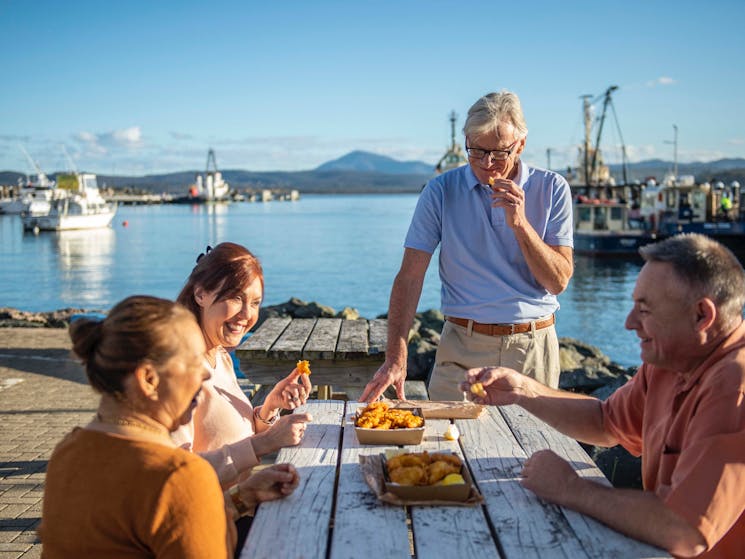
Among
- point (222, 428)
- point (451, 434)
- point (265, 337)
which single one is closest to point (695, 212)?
point (265, 337)

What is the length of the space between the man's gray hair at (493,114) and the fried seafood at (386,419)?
4.28ft

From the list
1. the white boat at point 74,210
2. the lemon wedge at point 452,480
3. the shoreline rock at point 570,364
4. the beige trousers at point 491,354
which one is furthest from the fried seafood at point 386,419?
the white boat at point 74,210

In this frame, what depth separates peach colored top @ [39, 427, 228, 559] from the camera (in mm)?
1637

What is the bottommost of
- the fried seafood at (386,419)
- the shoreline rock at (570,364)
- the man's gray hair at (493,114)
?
the shoreline rock at (570,364)

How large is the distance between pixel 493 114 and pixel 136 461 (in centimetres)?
226

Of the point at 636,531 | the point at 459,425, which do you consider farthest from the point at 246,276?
the point at 636,531

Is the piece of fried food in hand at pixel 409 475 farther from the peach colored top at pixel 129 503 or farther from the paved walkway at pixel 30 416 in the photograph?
the paved walkway at pixel 30 416

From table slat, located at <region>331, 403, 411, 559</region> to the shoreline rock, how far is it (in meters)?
3.81

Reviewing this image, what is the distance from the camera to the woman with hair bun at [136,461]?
5.39 ft

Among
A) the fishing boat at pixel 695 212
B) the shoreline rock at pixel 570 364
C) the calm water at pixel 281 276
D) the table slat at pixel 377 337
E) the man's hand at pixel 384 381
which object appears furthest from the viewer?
the fishing boat at pixel 695 212

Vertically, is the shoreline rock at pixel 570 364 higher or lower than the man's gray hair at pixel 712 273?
lower

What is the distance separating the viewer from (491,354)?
3.66 metres

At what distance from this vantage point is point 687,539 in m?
1.86

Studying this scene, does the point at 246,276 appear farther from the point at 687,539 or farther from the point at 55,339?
the point at 55,339
